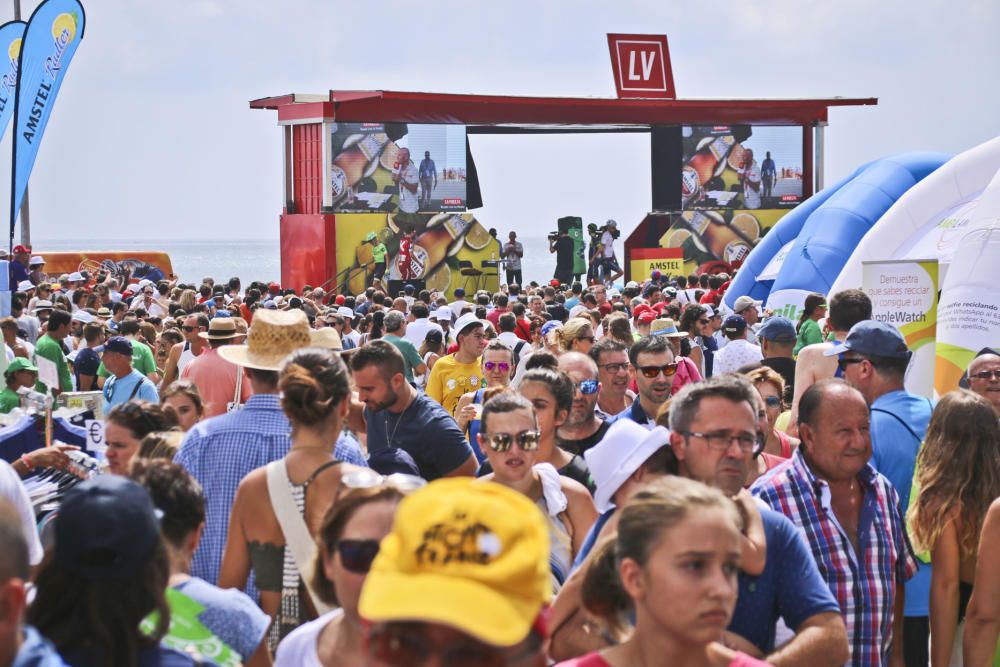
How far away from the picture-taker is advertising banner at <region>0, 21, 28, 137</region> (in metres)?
19.8

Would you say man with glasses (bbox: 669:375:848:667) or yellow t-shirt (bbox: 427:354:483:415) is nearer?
man with glasses (bbox: 669:375:848:667)

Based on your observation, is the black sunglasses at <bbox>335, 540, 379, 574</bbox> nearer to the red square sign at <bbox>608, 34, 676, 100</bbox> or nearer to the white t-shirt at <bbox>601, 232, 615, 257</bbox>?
the white t-shirt at <bbox>601, 232, 615, 257</bbox>

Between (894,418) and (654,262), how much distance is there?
25.4 m

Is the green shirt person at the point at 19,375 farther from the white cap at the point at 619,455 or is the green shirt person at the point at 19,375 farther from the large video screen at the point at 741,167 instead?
the large video screen at the point at 741,167

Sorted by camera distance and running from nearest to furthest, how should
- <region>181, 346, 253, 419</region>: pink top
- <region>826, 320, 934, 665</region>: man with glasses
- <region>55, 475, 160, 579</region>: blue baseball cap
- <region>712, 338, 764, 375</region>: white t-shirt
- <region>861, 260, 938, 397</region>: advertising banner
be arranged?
<region>55, 475, 160, 579</region>: blue baseball cap, <region>826, 320, 934, 665</region>: man with glasses, <region>181, 346, 253, 419</region>: pink top, <region>712, 338, 764, 375</region>: white t-shirt, <region>861, 260, 938, 397</region>: advertising banner

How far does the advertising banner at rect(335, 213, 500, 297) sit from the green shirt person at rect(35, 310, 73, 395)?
1989 centimetres

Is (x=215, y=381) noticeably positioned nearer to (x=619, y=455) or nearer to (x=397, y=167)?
(x=619, y=455)

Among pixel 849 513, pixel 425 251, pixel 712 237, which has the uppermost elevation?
pixel 712 237

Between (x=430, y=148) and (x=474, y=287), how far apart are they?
3693 millimetres

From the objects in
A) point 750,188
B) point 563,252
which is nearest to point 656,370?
point 563,252

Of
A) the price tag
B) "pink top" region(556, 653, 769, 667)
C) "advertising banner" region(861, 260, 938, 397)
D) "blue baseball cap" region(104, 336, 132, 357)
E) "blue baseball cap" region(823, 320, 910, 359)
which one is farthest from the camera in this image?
"advertising banner" region(861, 260, 938, 397)

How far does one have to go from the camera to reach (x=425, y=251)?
32.2 meters

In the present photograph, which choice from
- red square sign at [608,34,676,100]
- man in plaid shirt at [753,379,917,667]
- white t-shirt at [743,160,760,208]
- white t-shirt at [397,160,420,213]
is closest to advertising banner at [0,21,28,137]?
white t-shirt at [397,160,420,213]

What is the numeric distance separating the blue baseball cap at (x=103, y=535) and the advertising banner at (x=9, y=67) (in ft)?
58.2
